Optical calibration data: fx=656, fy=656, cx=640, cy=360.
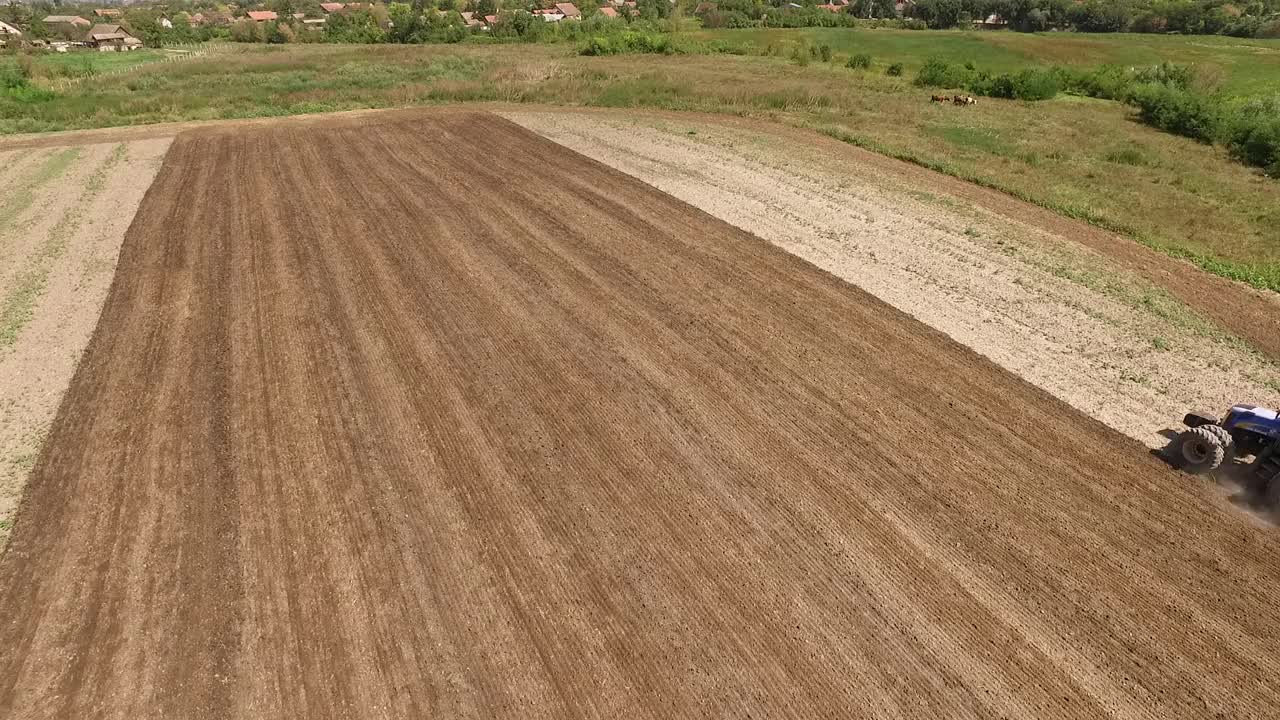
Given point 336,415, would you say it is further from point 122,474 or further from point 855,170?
point 855,170

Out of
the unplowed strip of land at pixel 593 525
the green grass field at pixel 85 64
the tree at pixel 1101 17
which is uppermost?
the tree at pixel 1101 17

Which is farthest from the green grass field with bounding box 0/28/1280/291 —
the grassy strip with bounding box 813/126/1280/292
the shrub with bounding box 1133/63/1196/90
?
the shrub with bounding box 1133/63/1196/90

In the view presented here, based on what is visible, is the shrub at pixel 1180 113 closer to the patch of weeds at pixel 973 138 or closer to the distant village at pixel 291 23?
the patch of weeds at pixel 973 138

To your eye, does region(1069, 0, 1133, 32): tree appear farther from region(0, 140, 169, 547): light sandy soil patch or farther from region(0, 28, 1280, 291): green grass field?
region(0, 140, 169, 547): light sandy soil patch

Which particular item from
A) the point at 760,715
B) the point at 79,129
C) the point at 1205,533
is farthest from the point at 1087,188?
the point at 79,129

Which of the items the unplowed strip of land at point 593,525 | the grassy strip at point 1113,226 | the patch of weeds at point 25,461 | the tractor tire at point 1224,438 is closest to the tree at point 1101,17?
the grassy strip at point 1113,226

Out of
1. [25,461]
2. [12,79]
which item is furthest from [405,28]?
[25,461]
